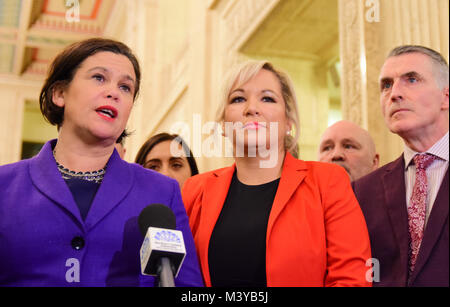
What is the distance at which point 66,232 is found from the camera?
1.70 meters

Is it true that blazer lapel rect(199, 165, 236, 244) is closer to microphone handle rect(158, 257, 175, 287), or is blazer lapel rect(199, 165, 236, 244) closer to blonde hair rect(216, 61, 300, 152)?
blonde hair rect(216, 61, 300, 152)

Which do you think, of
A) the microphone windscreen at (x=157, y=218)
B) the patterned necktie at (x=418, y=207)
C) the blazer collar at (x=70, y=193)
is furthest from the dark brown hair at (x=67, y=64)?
the patterned necktie at (x=418, y=207)

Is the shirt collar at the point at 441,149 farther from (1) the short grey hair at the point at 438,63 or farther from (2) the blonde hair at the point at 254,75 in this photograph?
(2) the blonde hair at the point at 254,75

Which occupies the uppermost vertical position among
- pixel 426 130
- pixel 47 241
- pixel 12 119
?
pixel 12 119

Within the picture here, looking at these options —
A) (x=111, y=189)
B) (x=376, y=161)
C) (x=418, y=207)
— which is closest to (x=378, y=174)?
(x=418, y=207)

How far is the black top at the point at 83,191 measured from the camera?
1.80 m

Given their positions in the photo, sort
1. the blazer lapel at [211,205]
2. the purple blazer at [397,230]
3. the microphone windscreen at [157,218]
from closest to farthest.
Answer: the microphone windscreen at [157,218] < the purple blazer at [397,230] < the blazer lapel at [211,205]

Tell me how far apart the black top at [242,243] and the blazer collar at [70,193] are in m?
0.38

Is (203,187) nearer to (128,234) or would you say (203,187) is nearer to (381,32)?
(128,234)

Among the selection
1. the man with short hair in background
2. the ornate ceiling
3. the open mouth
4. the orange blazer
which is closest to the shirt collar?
the orange blazer

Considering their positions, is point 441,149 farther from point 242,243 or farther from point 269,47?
point 269,47

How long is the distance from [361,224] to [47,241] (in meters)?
0.98

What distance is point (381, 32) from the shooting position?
12.0ft
